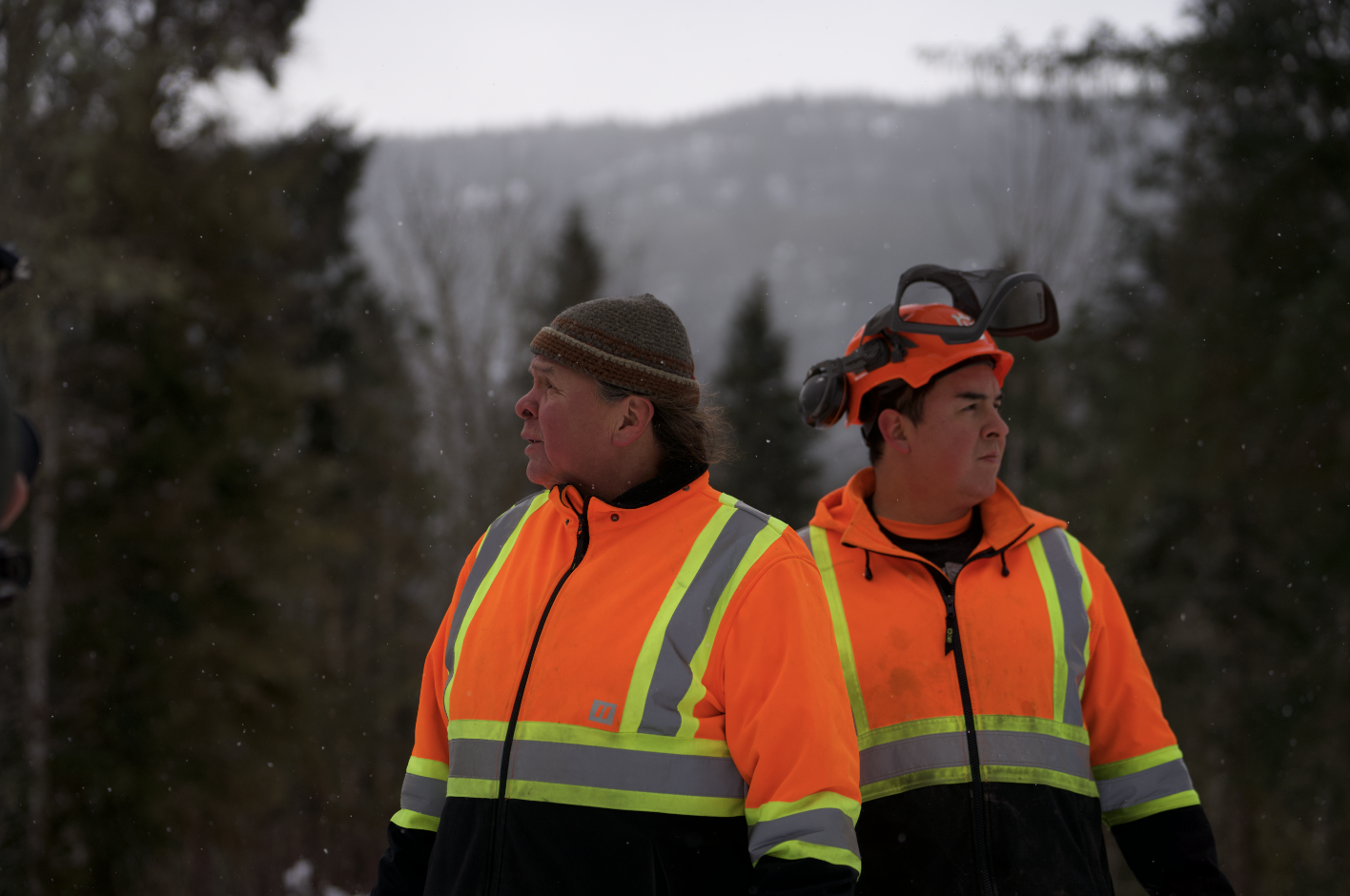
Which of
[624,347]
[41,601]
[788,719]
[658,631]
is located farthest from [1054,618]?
[41,601]

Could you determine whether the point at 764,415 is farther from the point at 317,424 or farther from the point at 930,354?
the point at 930,354

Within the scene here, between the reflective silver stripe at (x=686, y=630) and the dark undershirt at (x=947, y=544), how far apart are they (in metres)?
0.69

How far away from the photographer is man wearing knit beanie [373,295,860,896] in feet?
5.00

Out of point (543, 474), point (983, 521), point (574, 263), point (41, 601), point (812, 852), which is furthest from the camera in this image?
point (574, 263)

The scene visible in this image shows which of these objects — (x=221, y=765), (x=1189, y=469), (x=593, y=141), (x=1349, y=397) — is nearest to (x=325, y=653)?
(x=221, y=765)

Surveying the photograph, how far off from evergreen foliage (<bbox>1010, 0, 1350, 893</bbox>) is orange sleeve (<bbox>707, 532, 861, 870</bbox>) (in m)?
8.63

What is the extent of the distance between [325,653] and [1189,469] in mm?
12431

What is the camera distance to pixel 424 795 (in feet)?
6.26

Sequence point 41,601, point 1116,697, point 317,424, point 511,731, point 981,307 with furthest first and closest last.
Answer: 1. point 317,424
2. point 41,601
3. point 981,307
4. point 1116,697
5. point 511,731

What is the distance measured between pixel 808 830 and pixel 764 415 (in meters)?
19.6

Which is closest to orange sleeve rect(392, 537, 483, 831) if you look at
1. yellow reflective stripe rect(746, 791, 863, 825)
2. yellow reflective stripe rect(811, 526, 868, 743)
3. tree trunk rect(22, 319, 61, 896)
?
yellow reflective stripe rect(746, 791, 863, 825)

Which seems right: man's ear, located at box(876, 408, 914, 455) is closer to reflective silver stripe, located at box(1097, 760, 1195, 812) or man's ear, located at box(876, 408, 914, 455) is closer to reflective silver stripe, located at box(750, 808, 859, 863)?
reflective silver stripe, located at box(1097, 760, 1195, 812)

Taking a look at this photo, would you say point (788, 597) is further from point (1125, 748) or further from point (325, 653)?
point (325, 653)

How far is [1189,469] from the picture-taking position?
10.4 metres
